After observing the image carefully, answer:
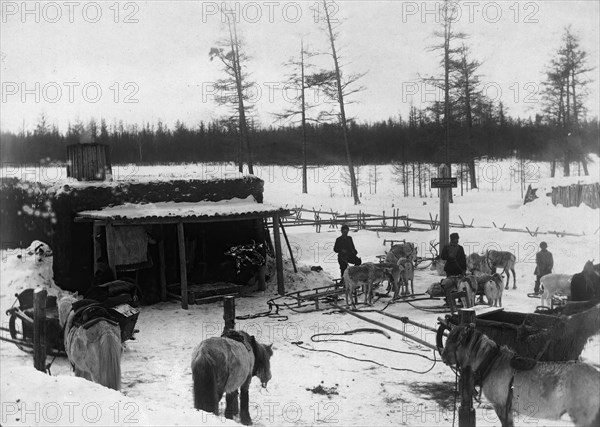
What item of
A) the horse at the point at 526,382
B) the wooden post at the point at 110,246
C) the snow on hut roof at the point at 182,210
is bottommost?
the horse at the point at 526,382

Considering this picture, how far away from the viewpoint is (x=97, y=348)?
24.8ft

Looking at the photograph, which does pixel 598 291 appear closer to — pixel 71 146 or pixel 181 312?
pixel 181 312

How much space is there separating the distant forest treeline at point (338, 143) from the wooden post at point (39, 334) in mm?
23931

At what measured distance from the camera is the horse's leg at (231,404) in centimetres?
711

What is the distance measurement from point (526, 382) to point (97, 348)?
5.42m

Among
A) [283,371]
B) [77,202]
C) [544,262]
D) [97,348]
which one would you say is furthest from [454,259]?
[77,202]

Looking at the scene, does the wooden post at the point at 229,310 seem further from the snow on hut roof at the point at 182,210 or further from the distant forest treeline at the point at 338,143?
the distant forest treeline at the point at 338,143

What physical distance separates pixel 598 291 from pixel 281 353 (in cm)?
564

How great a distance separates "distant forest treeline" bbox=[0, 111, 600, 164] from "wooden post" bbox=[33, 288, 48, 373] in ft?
78.5

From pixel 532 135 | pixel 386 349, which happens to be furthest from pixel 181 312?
pixel 532 135

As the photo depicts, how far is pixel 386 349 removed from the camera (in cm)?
1000

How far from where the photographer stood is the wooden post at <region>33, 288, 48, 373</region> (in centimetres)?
881

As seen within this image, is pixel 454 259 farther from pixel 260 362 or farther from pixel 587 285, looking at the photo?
pixel 260 362

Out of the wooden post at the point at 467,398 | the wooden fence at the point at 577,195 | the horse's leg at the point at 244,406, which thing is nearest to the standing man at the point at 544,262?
the wooden post at the point at 467,398
